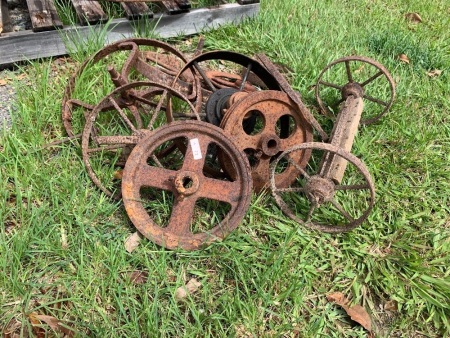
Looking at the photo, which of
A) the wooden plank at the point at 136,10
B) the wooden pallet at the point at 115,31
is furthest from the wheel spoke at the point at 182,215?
the wooden plank at the point at 136,10

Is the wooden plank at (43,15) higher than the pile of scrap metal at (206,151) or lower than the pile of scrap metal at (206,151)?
higher

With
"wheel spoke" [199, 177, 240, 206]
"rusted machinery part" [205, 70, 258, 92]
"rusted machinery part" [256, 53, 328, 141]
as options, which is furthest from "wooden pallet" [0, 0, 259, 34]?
"wheel spoke" [199, 177, 240, 206]

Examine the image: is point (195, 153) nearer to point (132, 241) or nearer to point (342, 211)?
point (132, 241)

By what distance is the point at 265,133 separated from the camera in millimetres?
2605

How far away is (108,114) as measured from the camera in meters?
3.00

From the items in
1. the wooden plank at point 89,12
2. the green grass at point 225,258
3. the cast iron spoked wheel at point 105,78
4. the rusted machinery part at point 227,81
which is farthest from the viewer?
the wooden plank at point 89,12

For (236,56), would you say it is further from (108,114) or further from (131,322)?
(131,322)

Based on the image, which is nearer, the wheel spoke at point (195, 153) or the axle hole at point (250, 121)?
the wheel spoke at point (195, 153)

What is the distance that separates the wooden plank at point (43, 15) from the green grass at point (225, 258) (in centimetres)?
40

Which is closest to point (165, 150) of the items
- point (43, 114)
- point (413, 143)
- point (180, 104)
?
point (180, 104)

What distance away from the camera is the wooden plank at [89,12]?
12.0ft

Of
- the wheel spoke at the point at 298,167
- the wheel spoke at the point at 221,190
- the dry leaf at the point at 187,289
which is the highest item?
the wheel spoke at the point at 298,167

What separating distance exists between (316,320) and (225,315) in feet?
1.61

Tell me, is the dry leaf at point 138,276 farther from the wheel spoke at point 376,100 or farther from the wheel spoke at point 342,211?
the wheel spoke at point 376,100
